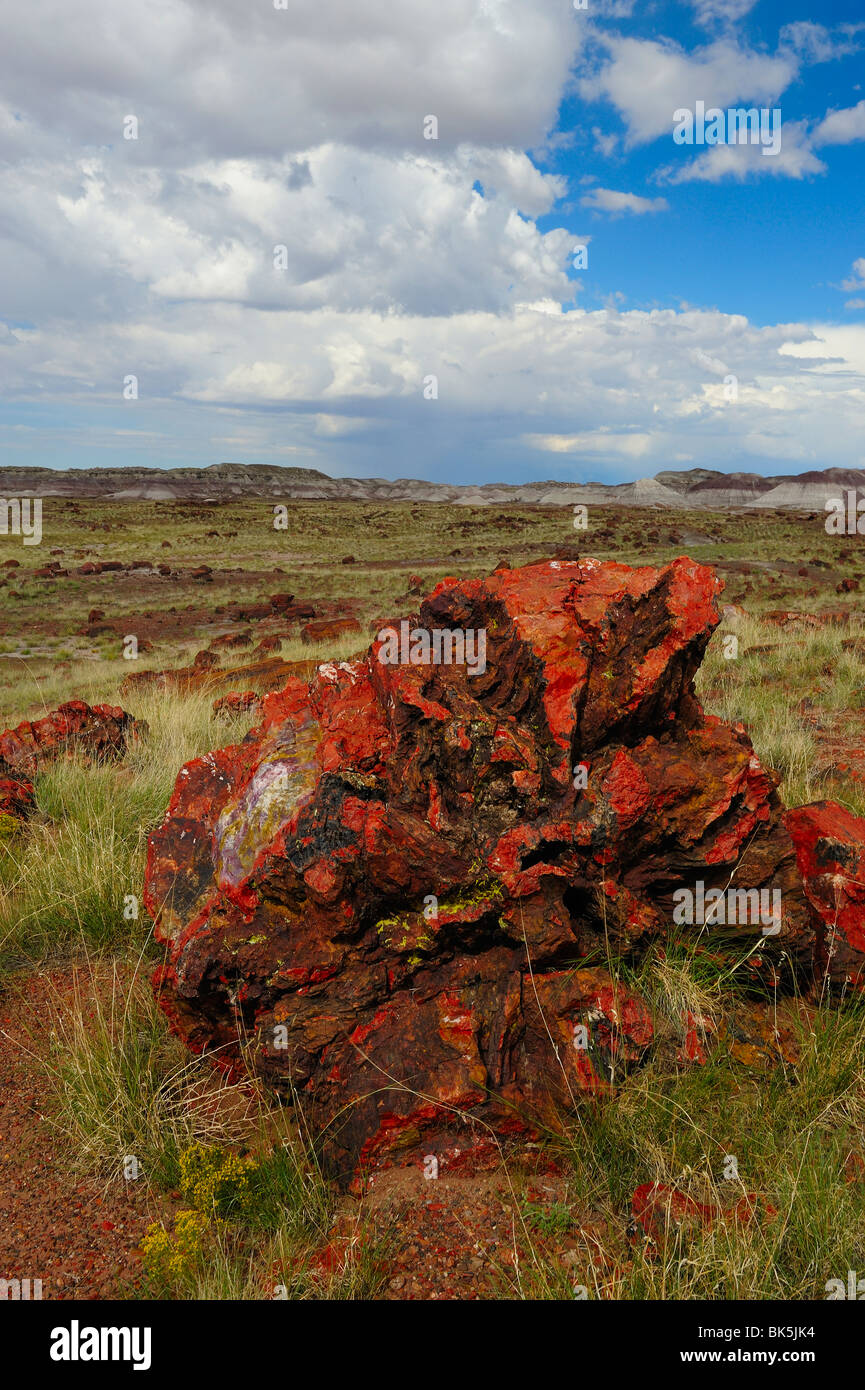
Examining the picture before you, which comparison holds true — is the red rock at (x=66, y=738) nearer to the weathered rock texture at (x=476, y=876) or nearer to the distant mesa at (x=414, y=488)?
the weathered rock texture at (x=476, y=876)

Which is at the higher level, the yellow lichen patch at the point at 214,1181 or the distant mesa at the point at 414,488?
the distant mesa at the point at 414,488

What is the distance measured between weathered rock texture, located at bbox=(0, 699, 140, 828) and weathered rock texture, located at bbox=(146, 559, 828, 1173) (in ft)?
12.3

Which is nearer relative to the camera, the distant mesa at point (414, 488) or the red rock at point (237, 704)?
the red rock at point (237, 704)

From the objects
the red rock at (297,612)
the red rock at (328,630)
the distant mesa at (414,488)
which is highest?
the distant mesa at (414,488)

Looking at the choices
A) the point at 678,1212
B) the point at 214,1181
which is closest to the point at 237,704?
the point at 214,1181

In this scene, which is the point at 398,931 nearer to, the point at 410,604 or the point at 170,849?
the point at 170,849

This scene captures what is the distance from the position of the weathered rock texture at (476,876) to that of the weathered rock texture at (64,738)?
12.3ft

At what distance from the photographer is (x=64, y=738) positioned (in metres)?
7.44

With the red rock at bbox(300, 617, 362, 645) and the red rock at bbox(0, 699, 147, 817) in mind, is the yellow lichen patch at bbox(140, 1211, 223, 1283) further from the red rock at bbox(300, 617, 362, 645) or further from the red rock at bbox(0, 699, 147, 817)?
the red rock at bbox(300, 617, 362, 645)

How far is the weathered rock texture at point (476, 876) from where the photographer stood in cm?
294

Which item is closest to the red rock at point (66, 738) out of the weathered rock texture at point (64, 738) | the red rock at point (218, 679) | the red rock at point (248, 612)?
the weathered rock texture at point (64, 738)

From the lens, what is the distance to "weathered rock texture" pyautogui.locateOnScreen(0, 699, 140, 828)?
22.6 ft

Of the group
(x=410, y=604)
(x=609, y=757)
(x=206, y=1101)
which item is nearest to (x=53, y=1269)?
(x=206, y=1101)

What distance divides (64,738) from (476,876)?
18.7ft
